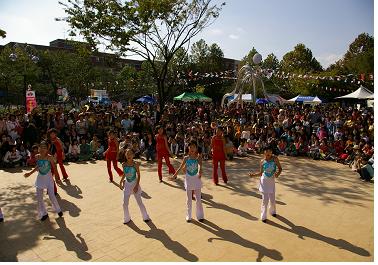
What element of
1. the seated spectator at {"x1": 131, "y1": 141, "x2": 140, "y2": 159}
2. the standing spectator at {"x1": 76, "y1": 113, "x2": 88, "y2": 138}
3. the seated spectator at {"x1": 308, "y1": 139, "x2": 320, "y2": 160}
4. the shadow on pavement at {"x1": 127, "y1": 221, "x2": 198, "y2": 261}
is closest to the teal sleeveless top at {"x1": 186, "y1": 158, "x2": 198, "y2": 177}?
the shadow on pavement at {"x1": 127, "y1": 221, "x2": 198, "y2": 261}

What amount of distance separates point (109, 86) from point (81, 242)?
44171mm

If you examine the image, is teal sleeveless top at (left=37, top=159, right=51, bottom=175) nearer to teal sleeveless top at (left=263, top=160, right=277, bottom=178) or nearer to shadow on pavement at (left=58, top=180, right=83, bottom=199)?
shadow on pavement at (left=58, top=180, right=83, bottom=199)

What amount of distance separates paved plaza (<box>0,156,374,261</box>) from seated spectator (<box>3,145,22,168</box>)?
242cm

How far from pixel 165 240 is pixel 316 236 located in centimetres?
272

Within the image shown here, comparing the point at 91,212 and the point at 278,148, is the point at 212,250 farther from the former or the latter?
the point at 278,148

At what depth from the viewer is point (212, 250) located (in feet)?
18.4

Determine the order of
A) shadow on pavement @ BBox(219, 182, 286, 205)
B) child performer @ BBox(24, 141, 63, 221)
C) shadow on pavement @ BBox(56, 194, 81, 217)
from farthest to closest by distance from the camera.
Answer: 1. shadow on pavement @ BBox(219, 182, 286, 205)
2. shadow on pavement @ BBox(56, 194, 81, 217)
3. child performer @ BBox(24, 141, 63, 221)

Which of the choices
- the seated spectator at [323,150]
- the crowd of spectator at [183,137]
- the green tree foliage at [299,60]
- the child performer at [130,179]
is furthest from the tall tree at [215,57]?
the child performer at [130,179]

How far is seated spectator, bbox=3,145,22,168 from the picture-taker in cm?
1268

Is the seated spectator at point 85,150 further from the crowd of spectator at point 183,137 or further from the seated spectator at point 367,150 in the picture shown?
the seated spectator at point 367,150

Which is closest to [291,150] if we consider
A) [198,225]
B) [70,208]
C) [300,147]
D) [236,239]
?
[300,147]

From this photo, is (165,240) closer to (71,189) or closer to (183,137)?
(71,189)

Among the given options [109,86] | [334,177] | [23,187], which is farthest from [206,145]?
[109,86]

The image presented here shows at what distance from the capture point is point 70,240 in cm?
615
